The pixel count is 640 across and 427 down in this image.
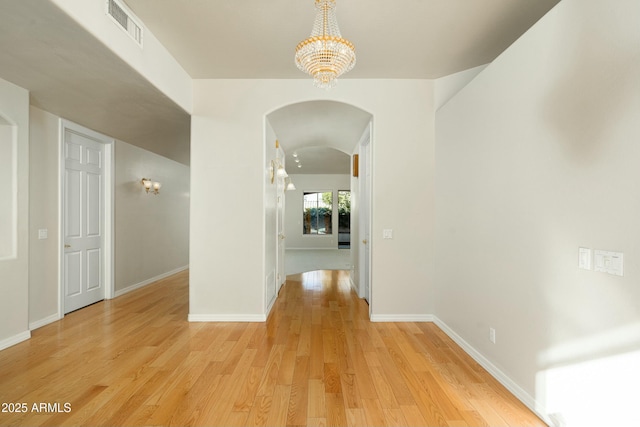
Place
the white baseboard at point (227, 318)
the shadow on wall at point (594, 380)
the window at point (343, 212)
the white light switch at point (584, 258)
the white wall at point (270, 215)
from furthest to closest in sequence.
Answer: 1. the window at point (343, 212)
2. the white wall at point (270, 215)
3. the white baseboard at point (227, 318)
4. the white light switch at point (584, 258)
5. the shadow on wall at point (594, 380)

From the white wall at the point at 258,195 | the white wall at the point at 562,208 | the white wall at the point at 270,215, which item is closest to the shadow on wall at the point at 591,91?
the white wall at the point at 562,208

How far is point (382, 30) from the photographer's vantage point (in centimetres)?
306

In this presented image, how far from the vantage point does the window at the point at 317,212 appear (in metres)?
13.4

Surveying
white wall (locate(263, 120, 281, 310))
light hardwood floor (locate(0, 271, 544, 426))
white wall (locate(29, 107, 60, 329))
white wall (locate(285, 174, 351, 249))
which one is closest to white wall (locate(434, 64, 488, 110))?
white wall (locate(263, 120, 281, 310))

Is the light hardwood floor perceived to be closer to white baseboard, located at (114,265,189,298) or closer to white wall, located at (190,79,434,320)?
white wall, located at (190,79,434,320)

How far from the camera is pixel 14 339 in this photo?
3.32m

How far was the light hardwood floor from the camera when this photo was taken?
2127 mm

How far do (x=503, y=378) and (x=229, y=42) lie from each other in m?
3.82

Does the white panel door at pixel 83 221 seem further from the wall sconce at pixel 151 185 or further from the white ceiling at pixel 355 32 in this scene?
the white ceiling at pixel 355 32

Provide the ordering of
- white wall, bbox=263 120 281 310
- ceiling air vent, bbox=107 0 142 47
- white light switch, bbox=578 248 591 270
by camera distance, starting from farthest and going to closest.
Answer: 1. white wall, bbox=263 120 281 310
2. ceiling air vent, bbox=107 0 142 47
3. white light switch, bbox=578 248 591 270

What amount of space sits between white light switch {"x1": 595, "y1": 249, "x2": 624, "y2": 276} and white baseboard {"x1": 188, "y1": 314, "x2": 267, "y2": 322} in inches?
131

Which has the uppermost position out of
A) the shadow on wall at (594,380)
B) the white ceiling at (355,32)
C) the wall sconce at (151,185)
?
the white ceiling at (355,32)

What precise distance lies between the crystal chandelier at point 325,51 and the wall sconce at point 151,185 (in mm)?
4923

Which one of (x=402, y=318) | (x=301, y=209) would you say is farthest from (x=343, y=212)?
(x=402, y=318)
